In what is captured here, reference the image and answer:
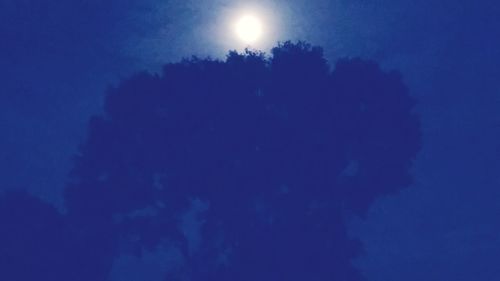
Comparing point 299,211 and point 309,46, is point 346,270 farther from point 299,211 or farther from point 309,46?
point 309,46

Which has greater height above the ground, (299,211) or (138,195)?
(138,195)

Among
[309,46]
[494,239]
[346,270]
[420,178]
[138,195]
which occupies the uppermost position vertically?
[420,178]

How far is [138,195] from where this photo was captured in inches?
917

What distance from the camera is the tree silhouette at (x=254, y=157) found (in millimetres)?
21938

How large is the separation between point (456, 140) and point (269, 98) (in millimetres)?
64187

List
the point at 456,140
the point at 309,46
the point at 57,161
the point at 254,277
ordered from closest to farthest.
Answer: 1. the point at 254,277
2. the point at 309,46
3. the point at 456,140
4. the point at 57,161

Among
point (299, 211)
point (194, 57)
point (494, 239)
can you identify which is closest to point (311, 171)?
point (299, 211)

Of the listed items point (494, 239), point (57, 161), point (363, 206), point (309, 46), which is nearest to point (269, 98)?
point (309, 46)

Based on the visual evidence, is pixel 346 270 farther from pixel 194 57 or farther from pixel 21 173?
pixel 21 173

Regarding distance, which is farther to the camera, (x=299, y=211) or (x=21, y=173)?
(x=21, y=173)

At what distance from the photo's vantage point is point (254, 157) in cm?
2212

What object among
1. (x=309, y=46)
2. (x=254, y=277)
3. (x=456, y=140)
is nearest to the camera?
(x=254, y=277)

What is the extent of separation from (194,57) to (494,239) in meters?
79.6

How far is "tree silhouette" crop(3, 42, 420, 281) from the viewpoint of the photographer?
864 inches
